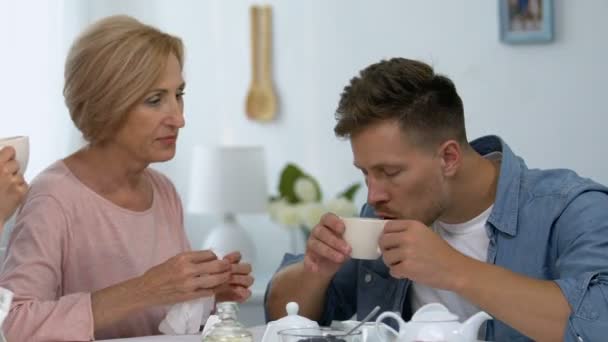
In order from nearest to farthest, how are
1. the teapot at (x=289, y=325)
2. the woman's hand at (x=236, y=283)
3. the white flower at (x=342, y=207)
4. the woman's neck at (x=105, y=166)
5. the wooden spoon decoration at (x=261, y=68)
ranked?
1. the teapot at (x=289, y=325)
2. the woman's hand at (x=236, y=283)
3. the woman's neck at (x=105, y=166)
4. the white flower at (x=342, y=207)
5. the wooden spoon decoration at (x=261, y=68)

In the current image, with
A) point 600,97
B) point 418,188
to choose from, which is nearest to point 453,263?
point 418,188

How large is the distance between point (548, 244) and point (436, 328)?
1.68 feet

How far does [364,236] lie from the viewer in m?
1.99

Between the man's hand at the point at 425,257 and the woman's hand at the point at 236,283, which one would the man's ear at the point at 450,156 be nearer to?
the man's hand at the point at 425,257

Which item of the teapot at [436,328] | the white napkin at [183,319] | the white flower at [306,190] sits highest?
the teapot at [436,328]

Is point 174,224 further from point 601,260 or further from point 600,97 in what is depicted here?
point 600,97

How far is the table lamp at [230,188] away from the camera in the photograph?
412 cm

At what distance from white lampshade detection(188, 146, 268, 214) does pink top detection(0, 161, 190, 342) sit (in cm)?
160

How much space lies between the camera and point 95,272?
2.35 metres

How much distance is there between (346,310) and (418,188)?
405 mm

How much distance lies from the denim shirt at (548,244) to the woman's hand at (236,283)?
0.78 feet

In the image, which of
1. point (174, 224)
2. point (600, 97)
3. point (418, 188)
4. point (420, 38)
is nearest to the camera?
point (418, 188)

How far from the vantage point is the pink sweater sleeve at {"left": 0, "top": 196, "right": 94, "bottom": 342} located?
2072mm

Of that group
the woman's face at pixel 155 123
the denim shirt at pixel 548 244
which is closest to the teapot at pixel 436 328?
the denim shirt at pixel 548 244
